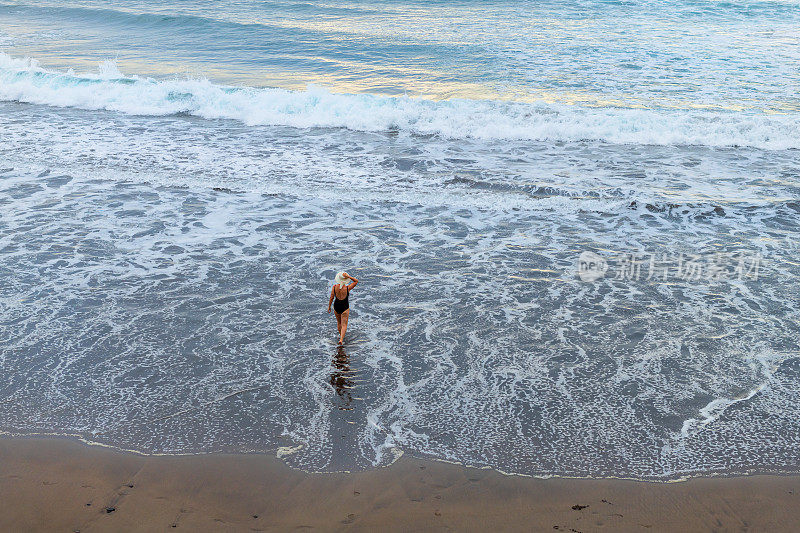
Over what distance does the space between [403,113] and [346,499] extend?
13.2 metres

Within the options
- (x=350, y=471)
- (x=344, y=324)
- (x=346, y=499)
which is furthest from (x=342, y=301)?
(x=346, y=499)

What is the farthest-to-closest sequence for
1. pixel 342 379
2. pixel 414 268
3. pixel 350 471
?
1. pixel 414 268
2. pixel 342 379
3. pixel 350 471

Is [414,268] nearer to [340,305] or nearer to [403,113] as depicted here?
[340,305]

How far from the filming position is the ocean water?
200 inches

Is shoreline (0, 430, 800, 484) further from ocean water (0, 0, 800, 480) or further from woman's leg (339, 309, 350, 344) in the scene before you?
woman's leg (339, 309, 350, 344)

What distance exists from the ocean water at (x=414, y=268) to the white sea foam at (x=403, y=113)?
92mm

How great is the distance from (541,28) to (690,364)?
26337mm

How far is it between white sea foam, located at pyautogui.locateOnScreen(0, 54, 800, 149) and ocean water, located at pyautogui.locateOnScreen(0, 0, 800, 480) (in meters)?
0.09

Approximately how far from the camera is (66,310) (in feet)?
22.5

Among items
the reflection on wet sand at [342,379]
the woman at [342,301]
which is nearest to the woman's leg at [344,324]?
the woman at [342,301]

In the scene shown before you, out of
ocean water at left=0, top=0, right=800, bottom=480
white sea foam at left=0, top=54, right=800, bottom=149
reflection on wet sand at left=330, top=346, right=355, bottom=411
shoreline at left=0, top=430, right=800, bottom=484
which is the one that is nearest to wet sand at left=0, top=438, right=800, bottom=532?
shoreline at left=0, top=430, right=800, bottom=484

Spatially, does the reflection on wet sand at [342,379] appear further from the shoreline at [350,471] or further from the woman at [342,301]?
the shoreline at [350,471]

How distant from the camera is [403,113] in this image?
16.2 m

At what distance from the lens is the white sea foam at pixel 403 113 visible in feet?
48.2
